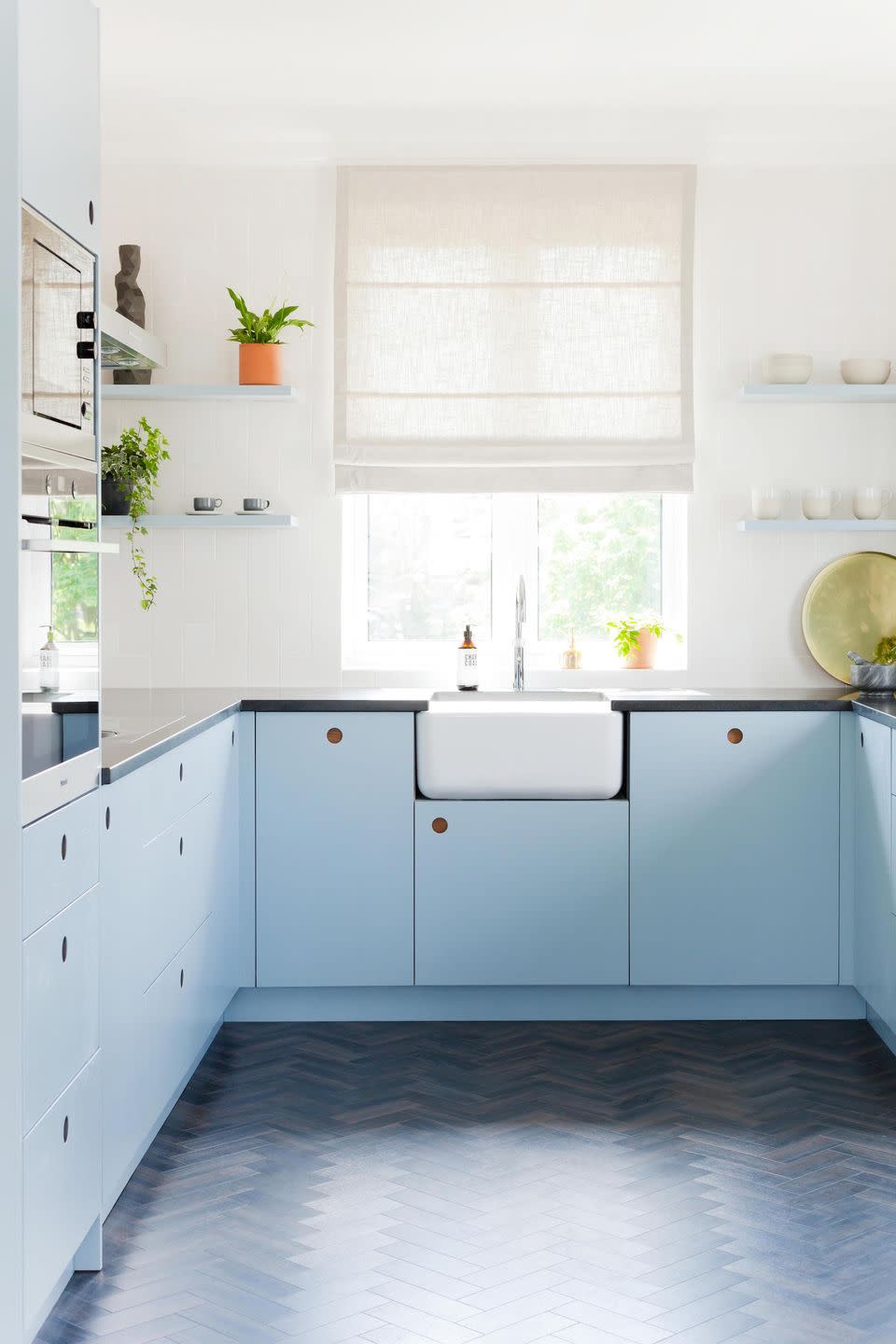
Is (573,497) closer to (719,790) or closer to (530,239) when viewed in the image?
(530,239)

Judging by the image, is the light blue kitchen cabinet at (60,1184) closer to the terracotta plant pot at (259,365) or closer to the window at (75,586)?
the window at (75,586)

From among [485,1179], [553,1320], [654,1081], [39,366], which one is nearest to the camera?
[39,366]

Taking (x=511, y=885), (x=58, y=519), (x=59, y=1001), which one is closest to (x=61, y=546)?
(x=58, y=519)

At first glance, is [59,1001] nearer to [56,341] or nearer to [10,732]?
[10,732]

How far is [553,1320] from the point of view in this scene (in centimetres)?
220

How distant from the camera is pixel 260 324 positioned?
4.06m

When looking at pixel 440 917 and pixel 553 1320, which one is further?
pixel 440 917

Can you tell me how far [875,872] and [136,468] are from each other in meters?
2.40

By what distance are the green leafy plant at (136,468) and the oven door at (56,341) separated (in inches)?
65.0

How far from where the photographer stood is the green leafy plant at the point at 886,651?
4.04m

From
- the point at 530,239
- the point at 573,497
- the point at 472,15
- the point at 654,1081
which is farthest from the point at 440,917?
the point at 472,15

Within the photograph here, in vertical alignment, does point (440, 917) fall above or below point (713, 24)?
below

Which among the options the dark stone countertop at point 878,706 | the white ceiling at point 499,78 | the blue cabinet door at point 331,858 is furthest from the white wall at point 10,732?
the dark stone countertop at point 878,706

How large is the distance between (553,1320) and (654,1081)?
1135 mm
